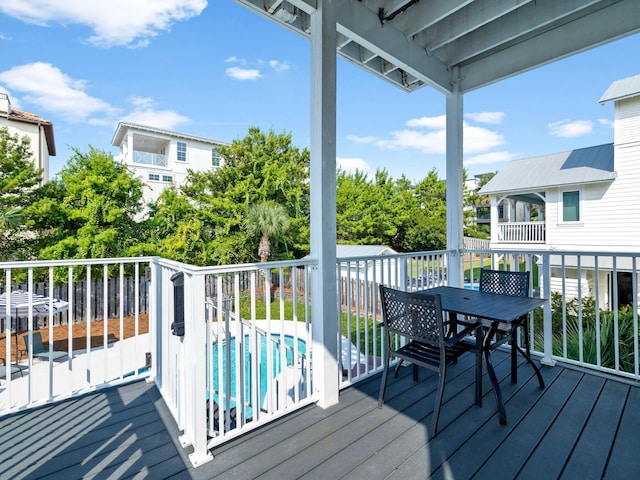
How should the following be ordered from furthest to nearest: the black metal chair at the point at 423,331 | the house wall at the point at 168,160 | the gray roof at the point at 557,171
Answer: the house wall at the point at 168,160 < the gray roof at the point at 557,171 < the black metal chair at the point at 423,331

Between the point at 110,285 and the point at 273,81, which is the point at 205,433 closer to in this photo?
the point at 110,285

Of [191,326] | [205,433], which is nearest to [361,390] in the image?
[205,433]

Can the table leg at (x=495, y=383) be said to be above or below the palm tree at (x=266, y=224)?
below

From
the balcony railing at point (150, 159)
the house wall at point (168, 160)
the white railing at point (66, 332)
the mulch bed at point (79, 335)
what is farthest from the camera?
the balcony railing at point (150, 159)

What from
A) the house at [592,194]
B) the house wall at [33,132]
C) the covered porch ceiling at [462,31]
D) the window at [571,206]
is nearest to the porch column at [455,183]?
the covered porch ceiling at [462,31]

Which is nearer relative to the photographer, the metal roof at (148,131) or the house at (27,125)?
the house at (27,125)

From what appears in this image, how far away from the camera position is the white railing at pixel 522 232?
12024 mm

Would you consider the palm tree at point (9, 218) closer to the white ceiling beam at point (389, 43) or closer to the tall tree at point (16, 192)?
the tall tree at point (16, 192)

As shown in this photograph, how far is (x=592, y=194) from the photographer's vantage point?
10523 millimetres

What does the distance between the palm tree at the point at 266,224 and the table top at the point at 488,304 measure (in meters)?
10.2

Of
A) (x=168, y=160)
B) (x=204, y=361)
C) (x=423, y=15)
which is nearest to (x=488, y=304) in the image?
(x=204, y=361)

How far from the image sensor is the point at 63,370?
504cm

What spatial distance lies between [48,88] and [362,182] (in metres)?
14.7

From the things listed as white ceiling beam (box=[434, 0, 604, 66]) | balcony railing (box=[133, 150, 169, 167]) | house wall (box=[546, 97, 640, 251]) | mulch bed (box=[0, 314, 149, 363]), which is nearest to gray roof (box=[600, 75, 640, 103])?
house wall (box=[546, 97, 640, 251])
